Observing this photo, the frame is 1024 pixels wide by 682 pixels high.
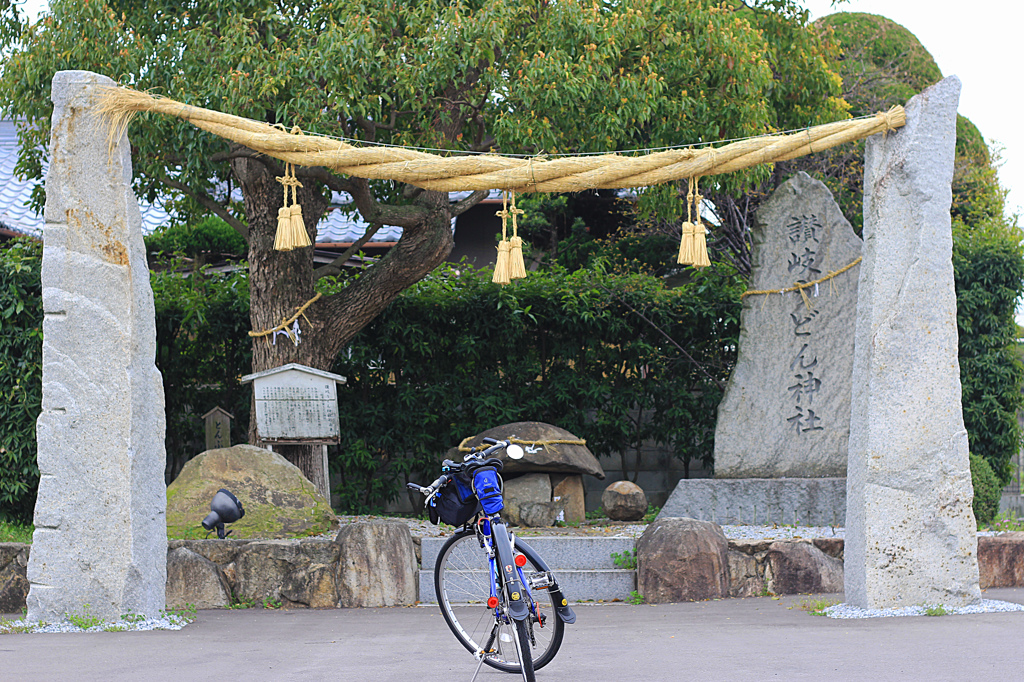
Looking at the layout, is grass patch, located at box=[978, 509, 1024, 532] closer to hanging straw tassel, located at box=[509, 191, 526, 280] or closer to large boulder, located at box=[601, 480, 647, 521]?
large boulder, located at box=[601, 480, 647, 521]

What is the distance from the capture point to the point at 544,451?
8.41m

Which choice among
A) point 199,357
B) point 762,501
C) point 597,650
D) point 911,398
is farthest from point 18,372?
point 911,398

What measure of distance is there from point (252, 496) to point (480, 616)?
10.4 feet

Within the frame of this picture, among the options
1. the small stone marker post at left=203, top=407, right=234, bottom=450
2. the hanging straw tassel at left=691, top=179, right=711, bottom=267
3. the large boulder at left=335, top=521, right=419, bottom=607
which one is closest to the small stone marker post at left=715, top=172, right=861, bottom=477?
the hanging straw tassel at left=691, top=179, right=711, bottom=267

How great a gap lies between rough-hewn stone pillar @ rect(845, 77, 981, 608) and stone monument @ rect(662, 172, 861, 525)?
8.06 ft

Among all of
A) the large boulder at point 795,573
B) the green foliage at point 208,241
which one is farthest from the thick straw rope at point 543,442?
the green foliage at point 208,241

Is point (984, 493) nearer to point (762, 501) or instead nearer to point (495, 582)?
point (762, 501)

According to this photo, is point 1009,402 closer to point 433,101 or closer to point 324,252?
point 433,101

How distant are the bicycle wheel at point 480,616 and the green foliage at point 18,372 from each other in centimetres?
481

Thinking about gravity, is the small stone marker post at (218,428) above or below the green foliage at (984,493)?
above

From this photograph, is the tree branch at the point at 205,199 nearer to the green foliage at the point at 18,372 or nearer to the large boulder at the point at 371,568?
the green foliage at the point at 18,372

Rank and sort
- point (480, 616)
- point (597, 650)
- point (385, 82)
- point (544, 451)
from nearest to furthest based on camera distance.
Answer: point (480, 616) < point (597, 650) < point (385, 82) < point (544, 451)

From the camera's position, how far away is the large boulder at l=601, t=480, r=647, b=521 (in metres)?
8.92

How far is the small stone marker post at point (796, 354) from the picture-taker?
8391 mm
